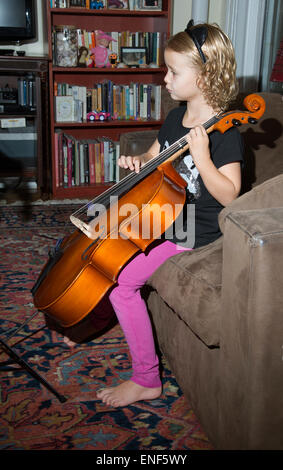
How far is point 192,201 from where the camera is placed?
4.79ft

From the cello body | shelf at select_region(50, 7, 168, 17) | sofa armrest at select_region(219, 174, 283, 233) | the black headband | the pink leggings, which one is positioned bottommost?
the pink leggings

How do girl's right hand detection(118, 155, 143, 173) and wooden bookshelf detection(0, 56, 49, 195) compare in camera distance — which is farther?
wooden bookshelf detection(0, 56, 49, 195)

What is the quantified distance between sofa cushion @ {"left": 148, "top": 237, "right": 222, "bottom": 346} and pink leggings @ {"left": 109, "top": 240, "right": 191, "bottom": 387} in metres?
0.04

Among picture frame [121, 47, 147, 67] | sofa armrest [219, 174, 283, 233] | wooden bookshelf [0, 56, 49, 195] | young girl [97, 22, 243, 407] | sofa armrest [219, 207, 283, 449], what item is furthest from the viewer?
picture frame [121, 47, 147, 67]

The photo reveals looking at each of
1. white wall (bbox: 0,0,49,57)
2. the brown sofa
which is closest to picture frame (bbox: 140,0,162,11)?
white wall (bbox: 0,0,49,57)

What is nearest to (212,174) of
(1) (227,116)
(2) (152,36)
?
(1) (227,116)

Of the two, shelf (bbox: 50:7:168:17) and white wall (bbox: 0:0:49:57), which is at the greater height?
shelf (bbox: 50:7:168:17)

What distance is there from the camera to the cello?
127cm

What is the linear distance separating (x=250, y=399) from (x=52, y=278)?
2.05 ft

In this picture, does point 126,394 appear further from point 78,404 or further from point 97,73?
point 97,73

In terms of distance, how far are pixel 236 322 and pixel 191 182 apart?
20.6 inches

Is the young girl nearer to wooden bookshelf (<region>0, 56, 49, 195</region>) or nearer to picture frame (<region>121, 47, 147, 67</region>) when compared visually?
wooden bookshelf (<region>0, 56, 49, 195</region>)

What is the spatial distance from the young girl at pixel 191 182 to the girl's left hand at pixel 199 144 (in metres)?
0.06

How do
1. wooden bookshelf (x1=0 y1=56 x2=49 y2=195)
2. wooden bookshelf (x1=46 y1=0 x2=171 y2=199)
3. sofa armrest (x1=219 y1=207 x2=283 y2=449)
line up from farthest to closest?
wooden bookshelf (x1=46 y1=0 x2=171 y2=199), wooden bookshelf (x1=0 y1=56 x2=49 y2=195), sofa armrest (x1=219 y1=207 x2=283 y2=449)
